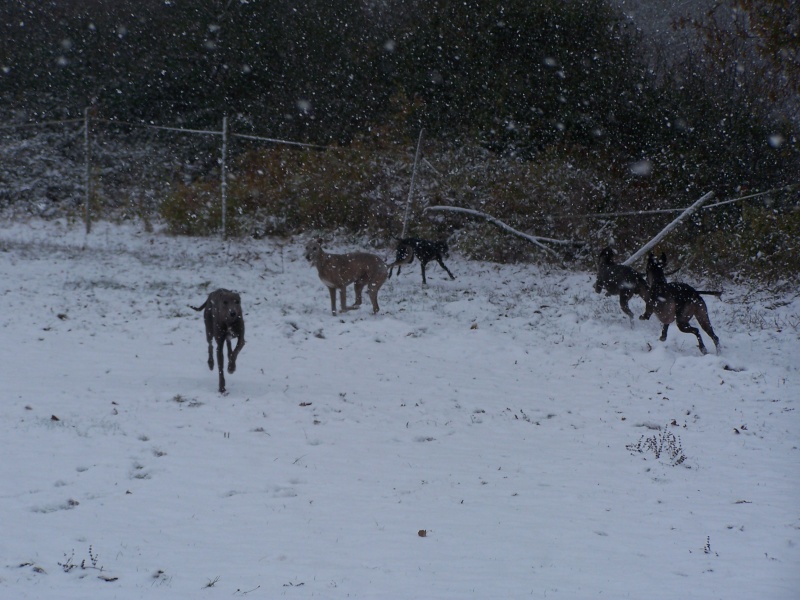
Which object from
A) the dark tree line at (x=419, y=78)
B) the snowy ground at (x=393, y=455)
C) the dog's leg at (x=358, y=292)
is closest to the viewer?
the snowy ground at (x=393, y=455)

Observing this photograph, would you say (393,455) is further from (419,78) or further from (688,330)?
(419,78)

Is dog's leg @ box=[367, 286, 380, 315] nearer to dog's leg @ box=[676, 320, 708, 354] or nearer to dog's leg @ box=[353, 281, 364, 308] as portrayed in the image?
dog's leg @ box=[353, 281, 364, 308]

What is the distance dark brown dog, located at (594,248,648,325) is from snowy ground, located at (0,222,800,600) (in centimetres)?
67

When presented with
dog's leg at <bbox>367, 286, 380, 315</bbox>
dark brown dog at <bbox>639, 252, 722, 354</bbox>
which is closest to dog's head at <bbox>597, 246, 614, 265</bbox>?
dark brown dog at <bbox>639, 252, 722, 354</bbox>

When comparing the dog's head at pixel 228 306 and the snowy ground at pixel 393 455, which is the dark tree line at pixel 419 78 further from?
the dog's head at pixel 228 306

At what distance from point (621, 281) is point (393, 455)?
8175mm

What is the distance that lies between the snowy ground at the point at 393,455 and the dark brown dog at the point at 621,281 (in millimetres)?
674

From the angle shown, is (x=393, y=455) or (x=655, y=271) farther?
(x=655, y=271)

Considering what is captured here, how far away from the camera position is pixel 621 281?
1359 cm

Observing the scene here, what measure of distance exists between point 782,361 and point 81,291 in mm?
13337

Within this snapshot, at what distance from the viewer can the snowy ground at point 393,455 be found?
4.60m

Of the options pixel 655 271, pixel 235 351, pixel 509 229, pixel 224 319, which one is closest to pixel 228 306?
pixel 224 319

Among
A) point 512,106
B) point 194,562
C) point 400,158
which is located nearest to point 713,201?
point 512,106

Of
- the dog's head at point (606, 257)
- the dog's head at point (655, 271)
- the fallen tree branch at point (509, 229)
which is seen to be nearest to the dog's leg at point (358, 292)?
the dog's head at point (606, 257)
